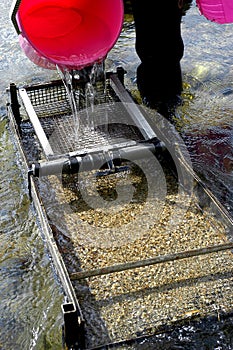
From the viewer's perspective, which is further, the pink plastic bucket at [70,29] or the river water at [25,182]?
the pink plastic bucket at [70,29]

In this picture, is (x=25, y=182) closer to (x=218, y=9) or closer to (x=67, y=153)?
(x=67, y=153)

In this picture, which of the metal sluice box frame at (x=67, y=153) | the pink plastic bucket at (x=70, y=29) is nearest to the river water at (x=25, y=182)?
the metal sluice box frame at (x=67, y=153)

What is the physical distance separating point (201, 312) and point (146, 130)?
65.9 inches

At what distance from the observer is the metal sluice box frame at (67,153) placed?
3.51 m

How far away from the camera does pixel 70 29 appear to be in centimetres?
484

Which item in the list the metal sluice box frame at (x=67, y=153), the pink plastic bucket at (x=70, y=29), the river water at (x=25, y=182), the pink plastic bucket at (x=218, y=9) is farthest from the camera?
the pink plastic bucket at (x=218, y=9)

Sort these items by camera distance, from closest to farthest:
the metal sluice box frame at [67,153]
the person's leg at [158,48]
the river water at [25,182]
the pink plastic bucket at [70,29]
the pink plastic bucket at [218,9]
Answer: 1. the metal sluice box frame at [67,153]
2. the river water at [25,182]
3. the pink plastic bucket at [70,29]
4. the pink plastic bucket at [218,9]
5. the person's leg at [158,48]

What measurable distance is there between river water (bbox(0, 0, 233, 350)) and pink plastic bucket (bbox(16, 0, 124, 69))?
1006mm

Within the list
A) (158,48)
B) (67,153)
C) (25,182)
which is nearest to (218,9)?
(158,48)

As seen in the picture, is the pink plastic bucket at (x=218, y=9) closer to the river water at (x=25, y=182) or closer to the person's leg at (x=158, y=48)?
the person's leg at (x=158, y=48)

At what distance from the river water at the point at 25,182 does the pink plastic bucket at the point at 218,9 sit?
109 centimetres

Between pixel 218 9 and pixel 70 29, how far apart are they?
1109mm

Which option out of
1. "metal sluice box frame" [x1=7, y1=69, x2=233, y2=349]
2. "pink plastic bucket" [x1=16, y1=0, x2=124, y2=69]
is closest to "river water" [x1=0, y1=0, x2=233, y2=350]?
"metal sluice box frame" [x1=7, y1=69, x2=233, y2=349]

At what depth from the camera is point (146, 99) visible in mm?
6148
